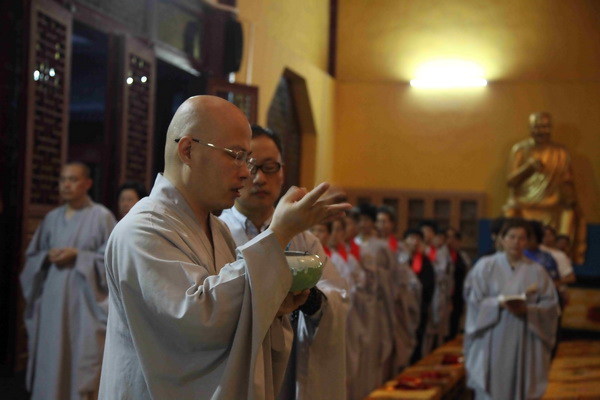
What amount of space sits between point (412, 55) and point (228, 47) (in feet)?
17.3

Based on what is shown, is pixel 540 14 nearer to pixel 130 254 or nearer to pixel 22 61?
pixel 22 61

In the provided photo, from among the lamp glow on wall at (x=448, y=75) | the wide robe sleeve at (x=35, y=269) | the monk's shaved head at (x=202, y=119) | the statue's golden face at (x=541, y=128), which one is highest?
the lamp glow on wall at (x=448, y=75)

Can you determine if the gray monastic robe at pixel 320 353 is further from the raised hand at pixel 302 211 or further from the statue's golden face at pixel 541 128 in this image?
the statue's golden face at pixel 541 128

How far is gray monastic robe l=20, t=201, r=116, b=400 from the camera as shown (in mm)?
5133

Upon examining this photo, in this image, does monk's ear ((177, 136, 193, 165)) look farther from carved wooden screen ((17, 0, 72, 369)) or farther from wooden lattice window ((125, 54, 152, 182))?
wooden lattice window ((125, 54, 152, 182))

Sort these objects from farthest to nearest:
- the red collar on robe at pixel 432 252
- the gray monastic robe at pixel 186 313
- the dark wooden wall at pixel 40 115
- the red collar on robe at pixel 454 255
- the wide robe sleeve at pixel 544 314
Answer: the red collar on robe at pixel 454 255
the red collar on robe at pixel 432 252
the wide robe sleeve at pixel 544 314
the dark wooden wall at pixel 40 115
the gray monastic robe at pixel 186 313

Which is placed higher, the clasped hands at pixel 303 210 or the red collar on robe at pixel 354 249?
the clasped hands at pixel 303 210

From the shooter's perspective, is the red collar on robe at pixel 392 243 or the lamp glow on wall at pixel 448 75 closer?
the red collar on robe at pixel 392 243

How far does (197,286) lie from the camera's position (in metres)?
1.93

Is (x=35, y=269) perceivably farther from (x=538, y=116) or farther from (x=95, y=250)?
(x=538, y=116)

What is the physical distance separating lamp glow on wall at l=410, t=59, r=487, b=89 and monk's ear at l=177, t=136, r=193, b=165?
11956 mm

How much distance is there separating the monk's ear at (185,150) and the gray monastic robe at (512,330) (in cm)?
447

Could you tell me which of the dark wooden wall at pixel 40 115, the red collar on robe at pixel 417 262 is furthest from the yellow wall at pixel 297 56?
the dark wooden wall at pixel 40 115

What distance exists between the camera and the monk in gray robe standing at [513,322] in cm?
624
